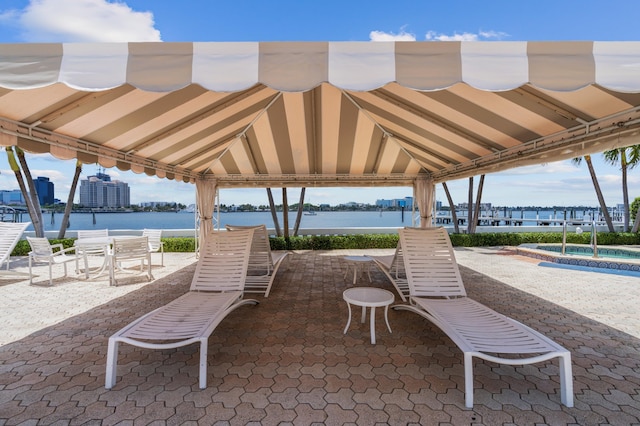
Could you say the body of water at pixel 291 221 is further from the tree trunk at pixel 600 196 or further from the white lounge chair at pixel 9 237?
the white lounge chair at pixel 9 237

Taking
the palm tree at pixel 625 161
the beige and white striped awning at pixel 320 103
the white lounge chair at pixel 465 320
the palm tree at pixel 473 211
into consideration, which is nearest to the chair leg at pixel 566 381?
the white lounge chair at pixel 465 320

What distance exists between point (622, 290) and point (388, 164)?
5121mm

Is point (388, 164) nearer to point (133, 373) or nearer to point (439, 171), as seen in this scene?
point (439, 171)

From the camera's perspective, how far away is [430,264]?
4.17 m

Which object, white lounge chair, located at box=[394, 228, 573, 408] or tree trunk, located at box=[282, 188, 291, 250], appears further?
tree trunk, located at box=[282, 188, 291, 250]

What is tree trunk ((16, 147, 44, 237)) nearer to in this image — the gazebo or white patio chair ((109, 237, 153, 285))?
the gazebo

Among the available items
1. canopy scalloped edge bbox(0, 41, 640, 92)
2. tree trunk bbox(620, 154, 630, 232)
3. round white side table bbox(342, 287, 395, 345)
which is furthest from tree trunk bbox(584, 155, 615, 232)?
canopy scalloped edge bbox(0, 41, 640, 92)

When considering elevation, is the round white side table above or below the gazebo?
below

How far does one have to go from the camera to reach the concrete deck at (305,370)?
217cm

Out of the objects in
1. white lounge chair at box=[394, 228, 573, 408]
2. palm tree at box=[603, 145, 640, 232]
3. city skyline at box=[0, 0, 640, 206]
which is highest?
city skyline at box=[0, 0, 640, 206]

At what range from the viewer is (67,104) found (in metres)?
3.15

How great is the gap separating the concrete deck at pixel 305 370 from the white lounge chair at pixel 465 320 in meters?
0.26

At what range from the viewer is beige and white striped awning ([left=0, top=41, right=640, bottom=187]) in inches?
75.9

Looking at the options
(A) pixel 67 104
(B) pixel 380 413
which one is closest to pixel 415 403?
(B) pixel 380 413
